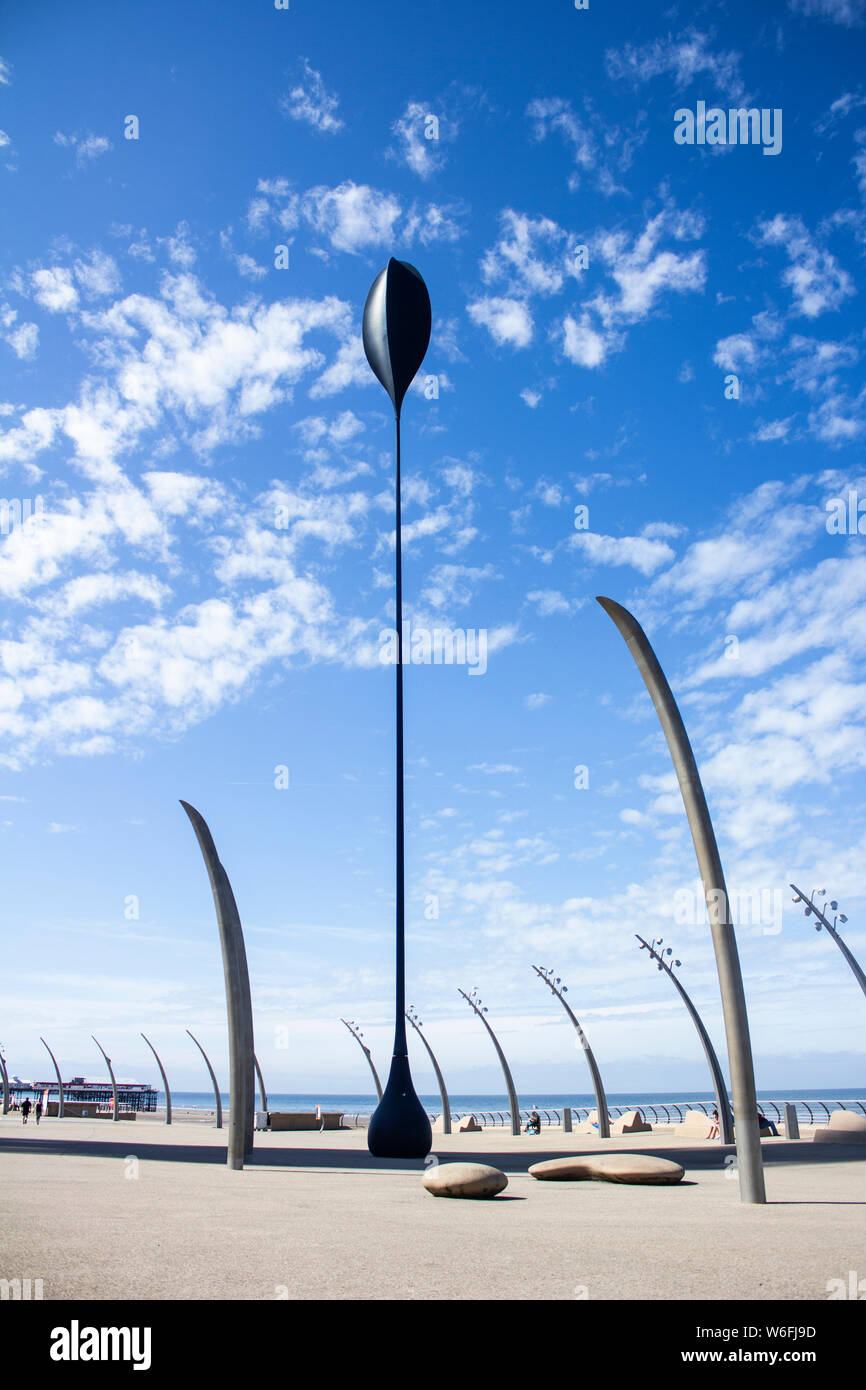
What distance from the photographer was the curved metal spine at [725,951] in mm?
11672

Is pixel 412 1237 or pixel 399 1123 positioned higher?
pixel 412 1237

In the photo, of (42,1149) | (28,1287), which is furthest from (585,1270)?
(42,1149)

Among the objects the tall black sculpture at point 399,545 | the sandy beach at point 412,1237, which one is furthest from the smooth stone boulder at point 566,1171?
the tall black sculpture at point 399,545

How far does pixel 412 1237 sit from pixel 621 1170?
22.7ft

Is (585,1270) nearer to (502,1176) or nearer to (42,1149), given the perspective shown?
(502,1176)

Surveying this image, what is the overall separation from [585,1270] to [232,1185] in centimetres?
921

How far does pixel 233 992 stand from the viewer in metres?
18.1

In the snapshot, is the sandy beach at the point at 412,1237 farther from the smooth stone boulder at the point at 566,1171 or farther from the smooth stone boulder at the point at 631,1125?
the smooth stone boulder at the point at 631,1125

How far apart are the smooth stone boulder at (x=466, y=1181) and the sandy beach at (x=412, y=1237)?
25 cm

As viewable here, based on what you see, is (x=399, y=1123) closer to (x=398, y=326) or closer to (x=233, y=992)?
(x=233, y=992)

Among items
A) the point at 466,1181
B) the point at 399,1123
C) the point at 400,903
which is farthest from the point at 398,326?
the point at 466,1181

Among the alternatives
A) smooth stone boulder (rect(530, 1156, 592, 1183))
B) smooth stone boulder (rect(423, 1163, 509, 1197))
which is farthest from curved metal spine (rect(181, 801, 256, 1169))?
smooth stone boulder (rect(423, 1163, 509, 1197))

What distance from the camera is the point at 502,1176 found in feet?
41.5

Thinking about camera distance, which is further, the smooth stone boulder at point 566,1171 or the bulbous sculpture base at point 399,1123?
the bulbous sculpture base at point 399,1123
